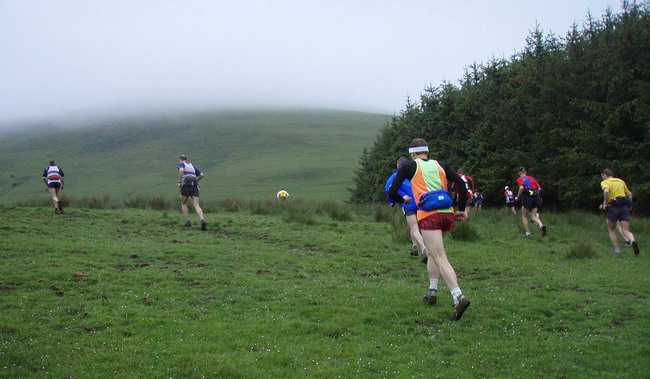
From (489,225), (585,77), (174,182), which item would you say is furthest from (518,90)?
(174,182)

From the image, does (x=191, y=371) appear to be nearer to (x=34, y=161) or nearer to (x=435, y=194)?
(x=435, y=194)

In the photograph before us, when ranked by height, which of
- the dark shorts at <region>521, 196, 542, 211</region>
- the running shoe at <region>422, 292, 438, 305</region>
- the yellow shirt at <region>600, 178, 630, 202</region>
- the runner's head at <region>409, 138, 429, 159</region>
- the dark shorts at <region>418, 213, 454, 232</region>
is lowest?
the dark shorts at <region>521, 196, 542, 211</region>

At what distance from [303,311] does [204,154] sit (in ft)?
380

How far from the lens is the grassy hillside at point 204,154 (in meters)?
84.7

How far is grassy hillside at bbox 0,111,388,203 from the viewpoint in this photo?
278 ft

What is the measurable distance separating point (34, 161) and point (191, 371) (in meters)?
125

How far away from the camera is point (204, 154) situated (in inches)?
4710

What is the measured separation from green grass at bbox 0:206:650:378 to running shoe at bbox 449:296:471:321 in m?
0.12

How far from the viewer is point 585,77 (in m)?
27.0

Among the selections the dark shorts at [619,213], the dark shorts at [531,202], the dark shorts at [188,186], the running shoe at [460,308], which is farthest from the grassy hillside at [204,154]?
the running shoe at [460,308]

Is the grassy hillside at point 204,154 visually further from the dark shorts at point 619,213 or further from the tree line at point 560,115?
the dark shorts at point 619,213

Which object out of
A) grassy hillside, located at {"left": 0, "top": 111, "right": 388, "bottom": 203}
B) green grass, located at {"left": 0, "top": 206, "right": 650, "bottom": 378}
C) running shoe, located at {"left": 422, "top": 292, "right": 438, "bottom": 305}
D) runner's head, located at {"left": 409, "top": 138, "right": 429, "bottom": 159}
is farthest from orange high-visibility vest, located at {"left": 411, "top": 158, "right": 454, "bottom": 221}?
grassy hillside, located at {"left": 0, "top": 111, "right": 388, "bottom": 203}

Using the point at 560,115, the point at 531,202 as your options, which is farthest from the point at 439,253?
the point at 560,115

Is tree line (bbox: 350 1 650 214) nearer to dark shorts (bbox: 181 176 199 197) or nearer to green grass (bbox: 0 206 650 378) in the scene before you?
green grass (bbox: 0 206 650 378)
